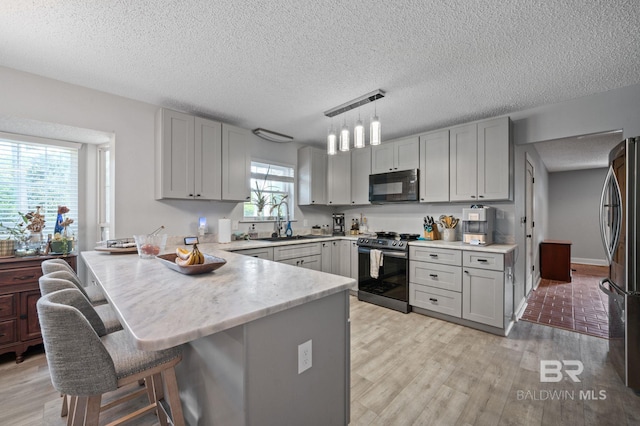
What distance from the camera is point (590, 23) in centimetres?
175

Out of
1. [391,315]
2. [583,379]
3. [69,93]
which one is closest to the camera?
[583,379]

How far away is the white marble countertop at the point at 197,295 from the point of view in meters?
0.87

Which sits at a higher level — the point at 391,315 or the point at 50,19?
the point at 50,19

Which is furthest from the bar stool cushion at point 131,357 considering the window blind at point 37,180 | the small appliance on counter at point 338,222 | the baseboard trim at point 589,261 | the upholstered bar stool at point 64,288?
the baseboard trim at point 589,261

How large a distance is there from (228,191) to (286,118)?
1.21 meters

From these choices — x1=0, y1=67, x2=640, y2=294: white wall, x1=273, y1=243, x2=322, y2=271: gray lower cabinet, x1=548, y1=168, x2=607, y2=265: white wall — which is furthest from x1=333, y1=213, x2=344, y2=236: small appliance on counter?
x1=548, y1=168, x2=607, y2=265: white wall

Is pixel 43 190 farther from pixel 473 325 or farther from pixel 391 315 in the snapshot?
pixel 473 325

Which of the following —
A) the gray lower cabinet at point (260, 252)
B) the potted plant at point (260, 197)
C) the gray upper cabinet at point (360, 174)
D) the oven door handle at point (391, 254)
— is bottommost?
the oven door handle at point (391, 254)

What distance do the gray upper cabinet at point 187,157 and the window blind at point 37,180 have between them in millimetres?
976

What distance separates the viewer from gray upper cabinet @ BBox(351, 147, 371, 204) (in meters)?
4.51

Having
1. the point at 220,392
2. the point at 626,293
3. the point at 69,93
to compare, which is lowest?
the point at 220,392

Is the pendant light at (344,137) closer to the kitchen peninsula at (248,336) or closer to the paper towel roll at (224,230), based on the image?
the kitchen peninsula at (248,336)

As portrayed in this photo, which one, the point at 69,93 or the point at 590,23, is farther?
the point at 69,93

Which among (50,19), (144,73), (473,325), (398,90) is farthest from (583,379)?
(50,19)
